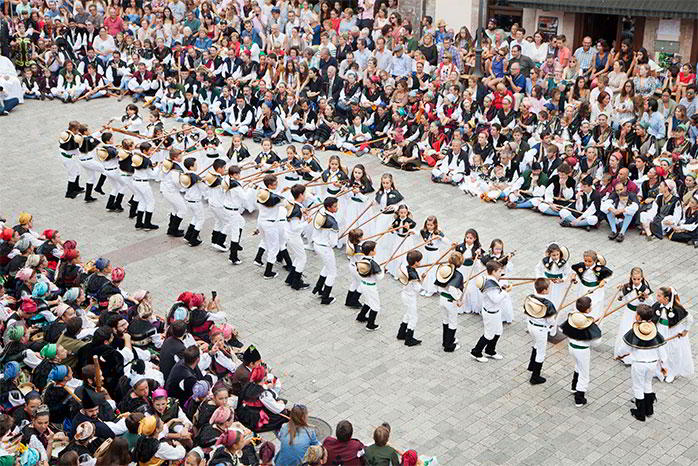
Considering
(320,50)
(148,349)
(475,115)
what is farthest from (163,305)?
(320,50)

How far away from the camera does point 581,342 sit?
11516mm

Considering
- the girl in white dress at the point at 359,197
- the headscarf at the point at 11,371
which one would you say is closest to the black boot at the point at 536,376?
the girl in white dress at the point at 359,197

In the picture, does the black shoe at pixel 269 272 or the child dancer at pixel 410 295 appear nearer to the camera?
the child dancer at pixel 410 295

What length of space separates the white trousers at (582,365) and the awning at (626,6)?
10417 mm

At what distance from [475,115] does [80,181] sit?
7.55 metres

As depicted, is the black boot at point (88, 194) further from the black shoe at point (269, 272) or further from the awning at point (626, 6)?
the awning at point (626, 6)

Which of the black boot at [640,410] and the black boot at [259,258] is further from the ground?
the black boot at [259,258]

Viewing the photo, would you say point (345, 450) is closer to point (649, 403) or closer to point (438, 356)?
point (438, 356)

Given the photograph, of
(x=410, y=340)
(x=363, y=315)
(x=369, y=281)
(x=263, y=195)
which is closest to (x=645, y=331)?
(x=410, y=340)

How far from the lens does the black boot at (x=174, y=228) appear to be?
16.6 metres

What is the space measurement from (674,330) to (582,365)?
1242 millimetres

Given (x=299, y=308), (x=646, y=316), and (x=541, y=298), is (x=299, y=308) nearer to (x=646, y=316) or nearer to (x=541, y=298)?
(x=541, y=298)

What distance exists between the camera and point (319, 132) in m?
20.7

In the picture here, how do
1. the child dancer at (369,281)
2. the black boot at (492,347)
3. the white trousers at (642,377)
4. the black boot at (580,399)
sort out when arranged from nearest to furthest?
the white trousers at (642,377), the black boot at (580,399), the black boot at (492,347), the child dancer at (369,281)
